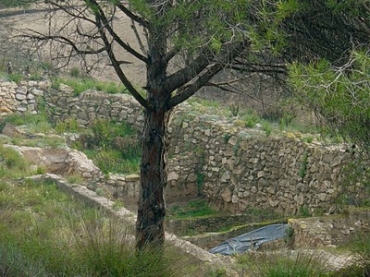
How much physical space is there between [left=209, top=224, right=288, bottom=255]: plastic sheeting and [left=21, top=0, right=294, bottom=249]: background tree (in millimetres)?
4415

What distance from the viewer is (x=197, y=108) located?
63.0 feet

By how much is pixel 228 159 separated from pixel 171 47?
1037 centimetres

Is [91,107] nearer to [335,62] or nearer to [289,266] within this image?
[289,266]

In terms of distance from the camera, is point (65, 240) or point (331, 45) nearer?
point (331, 45)

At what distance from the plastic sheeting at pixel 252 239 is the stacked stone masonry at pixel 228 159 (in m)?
1.57

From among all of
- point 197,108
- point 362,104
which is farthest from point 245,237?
point 362,104

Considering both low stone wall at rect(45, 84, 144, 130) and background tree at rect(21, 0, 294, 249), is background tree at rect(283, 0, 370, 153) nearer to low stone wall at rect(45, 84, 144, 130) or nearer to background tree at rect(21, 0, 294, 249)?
background tree at rect(21, 0, 294, 249)

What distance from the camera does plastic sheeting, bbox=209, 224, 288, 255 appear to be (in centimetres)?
1231

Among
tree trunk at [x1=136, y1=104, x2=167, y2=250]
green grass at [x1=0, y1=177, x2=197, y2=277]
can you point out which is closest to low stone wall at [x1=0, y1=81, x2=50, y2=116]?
green grass at [x1=0, y1=177, x2=197, y2=277]

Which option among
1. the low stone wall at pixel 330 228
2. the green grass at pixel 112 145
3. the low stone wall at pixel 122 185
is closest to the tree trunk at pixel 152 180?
the low stone wall at pixel 330 228

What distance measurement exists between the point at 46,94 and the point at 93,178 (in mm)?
4414

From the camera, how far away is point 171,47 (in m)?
7.41

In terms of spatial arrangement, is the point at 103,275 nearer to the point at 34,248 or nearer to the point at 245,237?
the point at 34,248

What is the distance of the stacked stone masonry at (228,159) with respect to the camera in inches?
602
